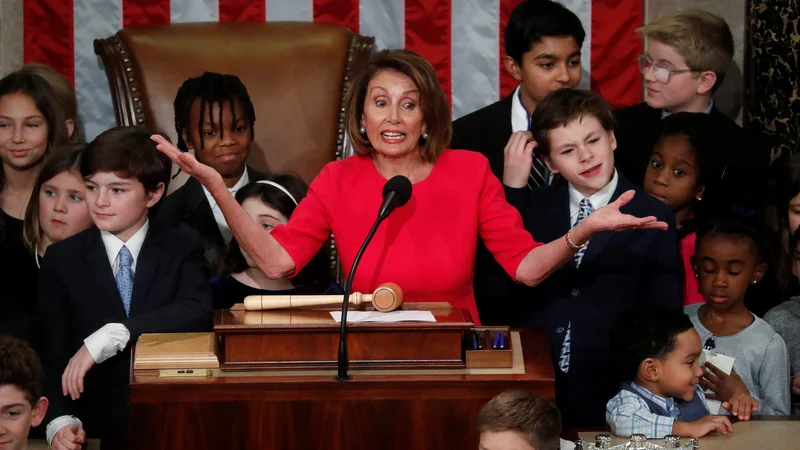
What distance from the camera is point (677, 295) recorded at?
398 centimetres

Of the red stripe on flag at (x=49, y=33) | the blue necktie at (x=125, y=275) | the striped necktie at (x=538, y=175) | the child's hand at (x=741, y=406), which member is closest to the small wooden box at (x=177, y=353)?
the blue necktie at (x=125, y=275)

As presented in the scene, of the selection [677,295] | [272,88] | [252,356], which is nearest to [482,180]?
[677,295]

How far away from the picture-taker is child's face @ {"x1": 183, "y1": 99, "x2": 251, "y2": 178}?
4.99m

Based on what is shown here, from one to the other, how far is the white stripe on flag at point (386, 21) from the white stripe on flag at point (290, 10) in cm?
24

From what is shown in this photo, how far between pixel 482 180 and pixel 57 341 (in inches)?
53.3

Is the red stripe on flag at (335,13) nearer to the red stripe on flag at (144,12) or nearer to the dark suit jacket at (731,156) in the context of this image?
the red stripe on flag at (144,12)

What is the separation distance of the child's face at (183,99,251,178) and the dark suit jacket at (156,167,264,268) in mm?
97

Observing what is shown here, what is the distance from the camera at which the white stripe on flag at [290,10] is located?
5.89 meters

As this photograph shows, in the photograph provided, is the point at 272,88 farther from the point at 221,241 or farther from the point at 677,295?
the point at 677,295

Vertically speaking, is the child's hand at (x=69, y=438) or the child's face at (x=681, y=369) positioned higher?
the child's face at (x=681, y=369)

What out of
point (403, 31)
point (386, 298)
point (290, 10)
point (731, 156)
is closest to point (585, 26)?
point (403, 31)

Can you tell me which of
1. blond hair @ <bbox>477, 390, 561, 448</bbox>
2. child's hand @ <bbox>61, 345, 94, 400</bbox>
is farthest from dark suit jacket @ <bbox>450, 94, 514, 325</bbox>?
child's hand @ <bbox>61, 345, 94, 400</bbox>

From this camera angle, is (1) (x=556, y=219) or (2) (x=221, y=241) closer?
(1) (x=556, y=219)

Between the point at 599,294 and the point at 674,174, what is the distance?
88 centimetres
